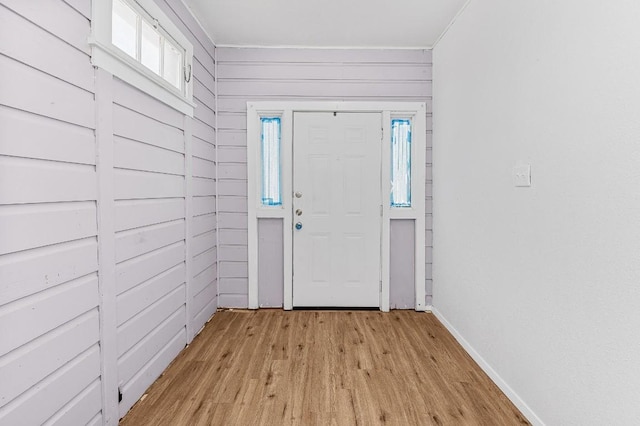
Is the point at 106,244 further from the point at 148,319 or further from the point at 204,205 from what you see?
the point at 204,205

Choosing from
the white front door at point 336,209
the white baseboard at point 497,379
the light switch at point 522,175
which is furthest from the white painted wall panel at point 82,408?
the light switch at point 522,175

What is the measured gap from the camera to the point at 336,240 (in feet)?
11.5

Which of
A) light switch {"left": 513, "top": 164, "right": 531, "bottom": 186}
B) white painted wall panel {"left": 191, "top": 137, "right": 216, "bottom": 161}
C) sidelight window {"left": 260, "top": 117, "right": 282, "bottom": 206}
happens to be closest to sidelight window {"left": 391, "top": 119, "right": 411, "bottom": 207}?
sidelight window {"left": 260, "top": 117, "right": 282, "bottom": 206}

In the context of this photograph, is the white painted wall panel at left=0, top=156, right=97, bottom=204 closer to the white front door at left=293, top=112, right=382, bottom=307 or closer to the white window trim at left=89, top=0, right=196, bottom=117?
the white window trim at left=89, top=0, right=196, bottom=117

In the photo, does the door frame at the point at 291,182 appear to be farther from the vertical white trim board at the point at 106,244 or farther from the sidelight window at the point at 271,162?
the vertical white trim board at the point at 106,244

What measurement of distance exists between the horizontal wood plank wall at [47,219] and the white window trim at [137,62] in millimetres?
57

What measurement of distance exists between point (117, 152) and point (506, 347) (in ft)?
8.03

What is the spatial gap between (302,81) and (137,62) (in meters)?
Result: 1.82

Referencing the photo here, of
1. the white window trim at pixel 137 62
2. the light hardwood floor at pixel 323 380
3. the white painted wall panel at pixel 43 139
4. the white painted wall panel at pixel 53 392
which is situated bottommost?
the light hardwood floor at pixel 323 380

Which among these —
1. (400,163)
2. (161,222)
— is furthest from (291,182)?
(161,222)

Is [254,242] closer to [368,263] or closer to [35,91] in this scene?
[368,263]

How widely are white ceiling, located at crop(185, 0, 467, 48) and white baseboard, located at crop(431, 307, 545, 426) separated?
8.59 feet

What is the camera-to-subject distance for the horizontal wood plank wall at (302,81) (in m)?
3.44

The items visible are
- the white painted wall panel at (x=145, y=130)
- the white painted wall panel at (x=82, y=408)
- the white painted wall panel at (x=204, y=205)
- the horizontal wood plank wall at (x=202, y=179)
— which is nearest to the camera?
the white painted wall panel at (x=82, y=408)
